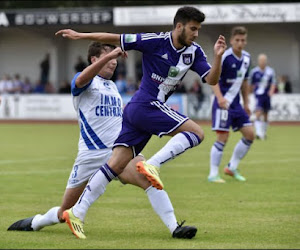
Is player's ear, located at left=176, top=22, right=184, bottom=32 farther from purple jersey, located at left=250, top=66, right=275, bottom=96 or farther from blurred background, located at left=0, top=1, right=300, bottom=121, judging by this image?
blurred background, located at left=0, top=1, right=300, bottom=121

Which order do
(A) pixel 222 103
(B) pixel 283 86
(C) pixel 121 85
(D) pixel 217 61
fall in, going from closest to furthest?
(D) pixel 217 61
(A) pixel 222 103
(B) pixel 283 86
(C) pixel 121 85

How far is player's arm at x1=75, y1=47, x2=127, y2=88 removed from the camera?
24.2ft

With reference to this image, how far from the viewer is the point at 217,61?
7719 millimetres

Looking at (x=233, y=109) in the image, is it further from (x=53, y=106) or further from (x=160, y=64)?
(x=53, y=106)

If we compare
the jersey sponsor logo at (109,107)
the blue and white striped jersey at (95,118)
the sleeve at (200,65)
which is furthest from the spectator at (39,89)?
the sleeve at (200,65)

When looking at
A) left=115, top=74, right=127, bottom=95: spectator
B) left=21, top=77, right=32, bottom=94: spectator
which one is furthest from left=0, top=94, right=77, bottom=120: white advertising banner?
left=115, top=74, right=127, bottom=95: spectator

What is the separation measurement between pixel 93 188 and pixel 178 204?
297 cm

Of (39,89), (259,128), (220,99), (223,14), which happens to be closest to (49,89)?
(39,89)

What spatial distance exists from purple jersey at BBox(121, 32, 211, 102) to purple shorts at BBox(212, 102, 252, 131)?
5.56 meters

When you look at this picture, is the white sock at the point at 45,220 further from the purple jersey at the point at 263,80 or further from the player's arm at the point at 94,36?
the purple jersey at the point at 263,80

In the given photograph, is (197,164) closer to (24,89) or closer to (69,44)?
(24,89)

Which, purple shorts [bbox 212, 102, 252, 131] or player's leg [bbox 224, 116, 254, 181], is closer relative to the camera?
purple shorts [bbox 212, 102, 252, 131]

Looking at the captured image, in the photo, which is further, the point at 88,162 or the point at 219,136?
the point at 219,136

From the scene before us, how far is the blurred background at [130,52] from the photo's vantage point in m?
37.5
